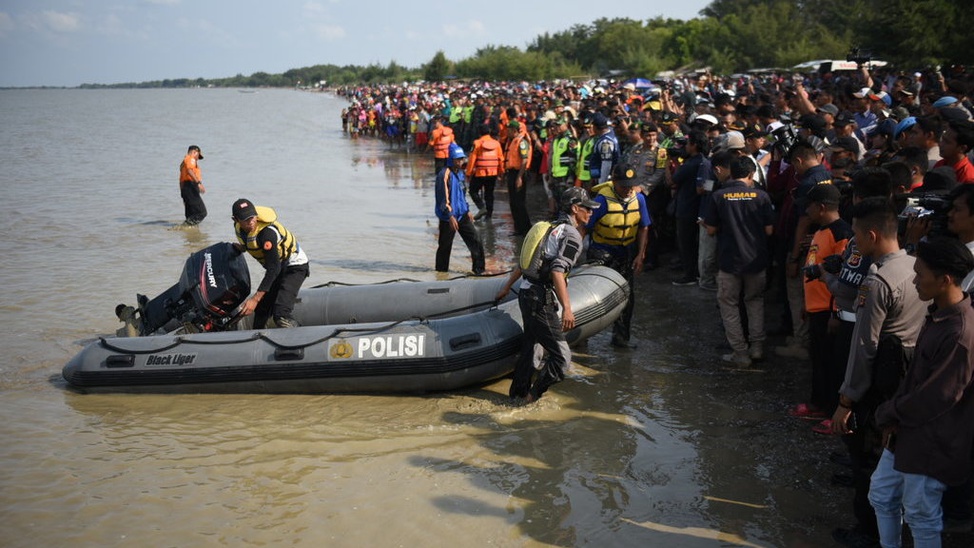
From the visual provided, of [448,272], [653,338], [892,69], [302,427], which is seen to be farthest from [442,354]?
[892,69]

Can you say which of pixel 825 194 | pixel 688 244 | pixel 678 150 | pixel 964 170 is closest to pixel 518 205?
pixel 688 244

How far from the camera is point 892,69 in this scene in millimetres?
19562

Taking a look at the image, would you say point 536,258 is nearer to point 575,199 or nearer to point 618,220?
point 575,199

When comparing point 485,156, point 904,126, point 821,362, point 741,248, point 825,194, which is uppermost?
point 904,126

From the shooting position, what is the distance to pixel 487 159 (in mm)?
12219

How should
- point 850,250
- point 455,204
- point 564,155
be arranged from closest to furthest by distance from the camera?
1. point 850,250
2. point 455,204
3. point 564,155

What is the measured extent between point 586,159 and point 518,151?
1.99 meters

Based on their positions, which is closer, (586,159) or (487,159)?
(586,159)

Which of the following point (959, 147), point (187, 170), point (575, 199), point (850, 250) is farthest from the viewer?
point (187, 170)

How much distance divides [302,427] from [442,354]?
1168 millimetres

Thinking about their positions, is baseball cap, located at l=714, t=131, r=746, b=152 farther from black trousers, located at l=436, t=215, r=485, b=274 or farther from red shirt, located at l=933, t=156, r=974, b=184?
black trousers, located at l=436, t=215, r=485, b=274

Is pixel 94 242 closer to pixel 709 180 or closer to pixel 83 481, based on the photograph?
pixel 83 481

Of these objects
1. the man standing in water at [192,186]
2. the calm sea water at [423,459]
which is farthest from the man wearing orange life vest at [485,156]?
the man standing in water at [192,186]

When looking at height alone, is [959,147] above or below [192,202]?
above
